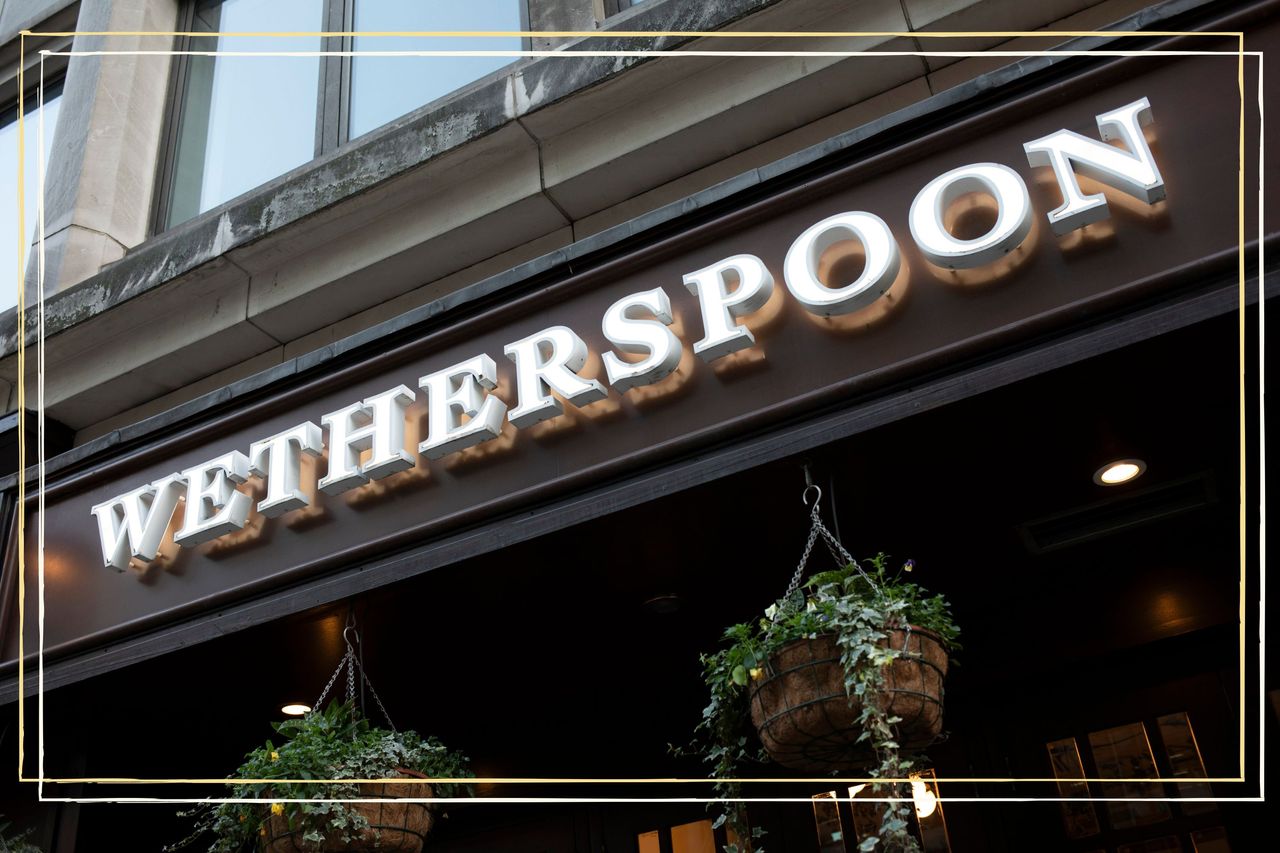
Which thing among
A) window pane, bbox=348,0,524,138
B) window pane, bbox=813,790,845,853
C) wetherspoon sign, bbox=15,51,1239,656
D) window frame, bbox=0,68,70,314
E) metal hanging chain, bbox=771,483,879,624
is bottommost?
window pane, bbox=813,790,845,853

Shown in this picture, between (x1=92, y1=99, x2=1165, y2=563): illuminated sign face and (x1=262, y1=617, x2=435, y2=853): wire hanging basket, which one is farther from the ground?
(x1=92, y1=99, x2=1165, y2=563): illuminated sign face

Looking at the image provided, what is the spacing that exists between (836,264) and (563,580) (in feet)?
5.93

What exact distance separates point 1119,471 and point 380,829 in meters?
3.27

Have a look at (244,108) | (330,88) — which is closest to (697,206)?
(330,88)

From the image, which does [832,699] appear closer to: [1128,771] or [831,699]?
[831,699]

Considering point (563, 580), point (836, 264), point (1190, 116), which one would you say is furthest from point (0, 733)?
point (1190, 116)

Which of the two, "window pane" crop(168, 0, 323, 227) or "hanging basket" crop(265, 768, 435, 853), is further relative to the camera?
"window pane" crop(168, 0, 323, 227)

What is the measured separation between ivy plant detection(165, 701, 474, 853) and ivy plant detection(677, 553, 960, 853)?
1306 mm

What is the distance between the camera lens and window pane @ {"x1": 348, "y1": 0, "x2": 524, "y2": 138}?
795 cm

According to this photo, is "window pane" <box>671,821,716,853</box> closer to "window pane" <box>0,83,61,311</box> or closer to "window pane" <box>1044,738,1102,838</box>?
"window pane" <box>1044,738,1102,838</box>

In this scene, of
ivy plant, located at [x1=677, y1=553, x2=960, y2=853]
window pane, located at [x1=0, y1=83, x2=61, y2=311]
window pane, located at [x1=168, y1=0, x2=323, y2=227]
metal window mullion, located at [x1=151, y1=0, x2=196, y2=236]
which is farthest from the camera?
window pane, located at [x1=0, y1=83, x2=61, y2=311]

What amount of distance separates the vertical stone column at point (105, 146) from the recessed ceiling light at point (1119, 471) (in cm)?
668

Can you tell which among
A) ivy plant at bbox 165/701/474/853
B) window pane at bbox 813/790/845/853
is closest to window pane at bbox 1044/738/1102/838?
window pane at bbox 813/790/845/853

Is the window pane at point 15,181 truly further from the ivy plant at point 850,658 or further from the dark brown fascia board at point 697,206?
the ivy plant at point 850,658
